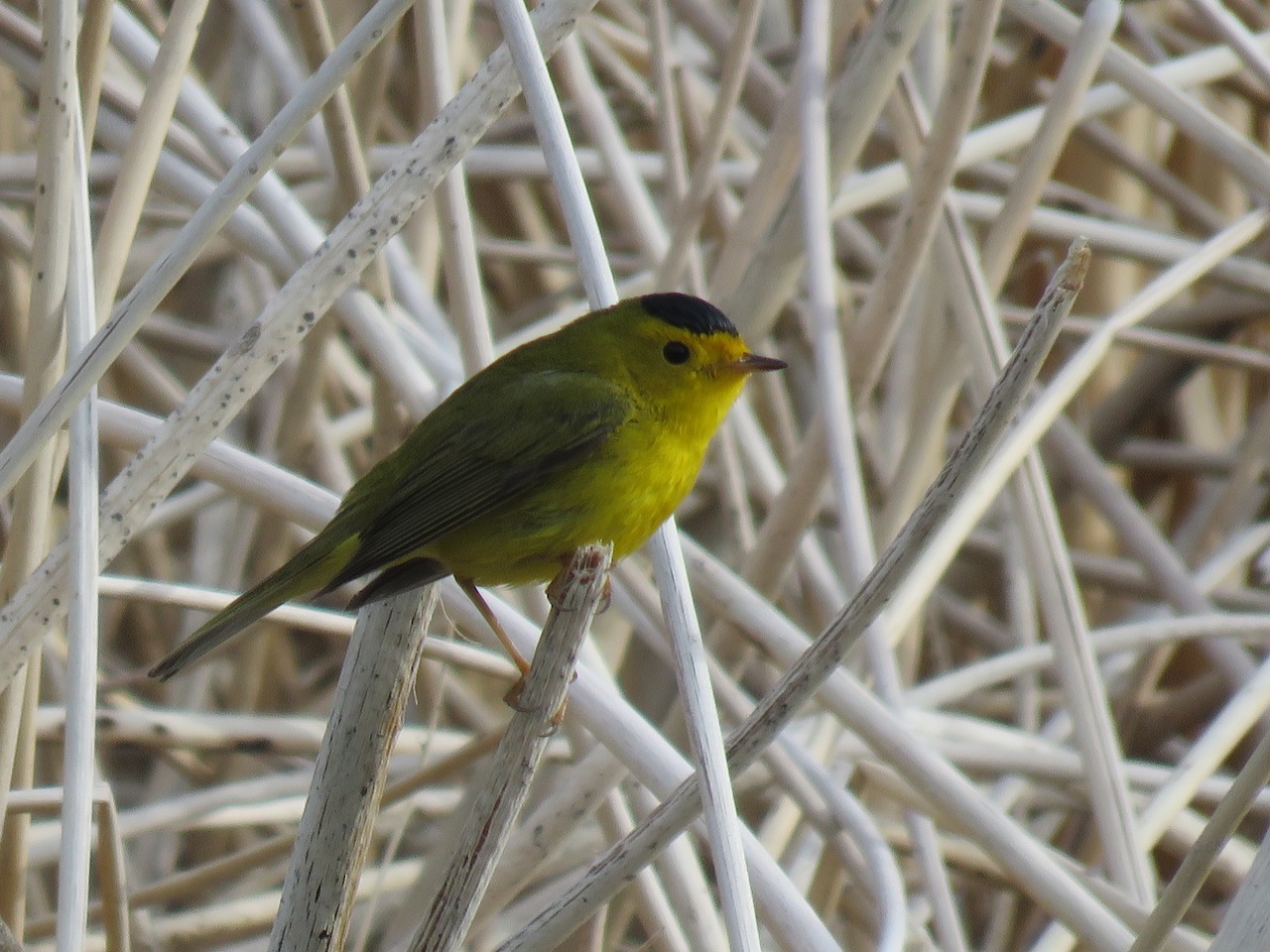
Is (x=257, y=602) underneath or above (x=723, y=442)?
underneath

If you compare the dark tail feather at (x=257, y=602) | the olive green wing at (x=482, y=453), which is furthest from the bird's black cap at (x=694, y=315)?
the dark tail feather at (x=257, y=602)

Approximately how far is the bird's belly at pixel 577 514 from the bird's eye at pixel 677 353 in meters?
0.17

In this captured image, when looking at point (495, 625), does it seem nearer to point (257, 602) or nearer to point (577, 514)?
point (577, 514)

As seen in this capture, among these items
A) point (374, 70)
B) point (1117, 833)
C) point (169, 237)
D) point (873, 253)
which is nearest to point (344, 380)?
point (169, 237)

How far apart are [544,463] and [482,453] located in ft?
0.36

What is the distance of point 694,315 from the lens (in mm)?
2590

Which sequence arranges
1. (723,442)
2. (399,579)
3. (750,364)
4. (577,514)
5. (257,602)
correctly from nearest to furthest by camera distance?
(399,579) < (257,602) < (577,514) < (750,364) < (723,442)

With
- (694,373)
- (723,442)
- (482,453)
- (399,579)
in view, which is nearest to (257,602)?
(399,579)

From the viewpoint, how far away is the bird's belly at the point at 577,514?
2367 mm

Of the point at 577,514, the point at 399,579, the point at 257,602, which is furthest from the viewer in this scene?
the point at 577,514

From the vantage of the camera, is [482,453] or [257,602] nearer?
[257,602]

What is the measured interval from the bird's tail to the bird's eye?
0.64m

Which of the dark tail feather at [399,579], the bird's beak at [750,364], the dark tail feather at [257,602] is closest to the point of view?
the dark tail feather at [399,579]

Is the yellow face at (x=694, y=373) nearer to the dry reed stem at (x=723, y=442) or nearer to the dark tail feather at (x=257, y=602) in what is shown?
the dry reed stem at (x=723, y=442)
